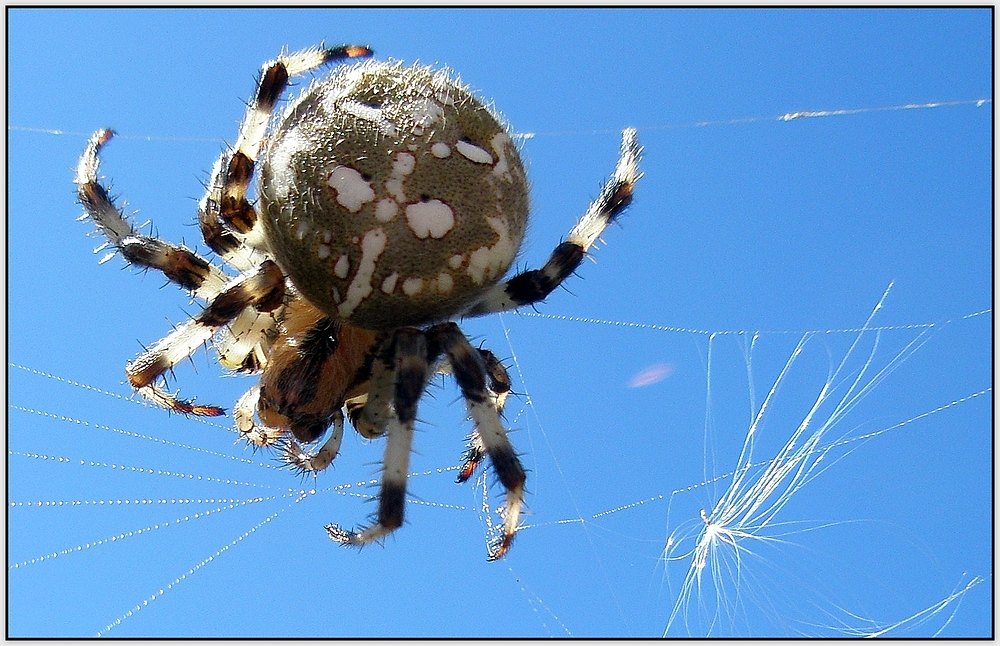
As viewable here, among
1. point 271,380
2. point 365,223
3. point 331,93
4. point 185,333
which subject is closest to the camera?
point 365,223

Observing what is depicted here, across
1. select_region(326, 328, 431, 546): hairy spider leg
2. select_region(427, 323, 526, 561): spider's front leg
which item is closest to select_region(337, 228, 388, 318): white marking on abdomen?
select_region(326, 328, 431, 546): hairy spider leg

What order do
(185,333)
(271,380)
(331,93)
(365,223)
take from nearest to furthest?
(365,223), (331,93), (185,333), (271,380)

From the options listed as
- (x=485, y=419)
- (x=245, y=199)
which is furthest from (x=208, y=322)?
(x=485, y=419)

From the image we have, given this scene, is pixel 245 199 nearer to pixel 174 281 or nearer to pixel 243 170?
pixel 243 170

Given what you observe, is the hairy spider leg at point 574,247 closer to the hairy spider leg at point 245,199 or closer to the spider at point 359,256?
the spider at point 359,256

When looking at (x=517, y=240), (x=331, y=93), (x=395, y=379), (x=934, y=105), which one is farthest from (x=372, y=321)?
(x=934, y=105)

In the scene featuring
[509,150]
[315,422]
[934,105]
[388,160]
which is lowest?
[315,422]

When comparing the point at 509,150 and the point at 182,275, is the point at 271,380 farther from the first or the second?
the point at 509,150
